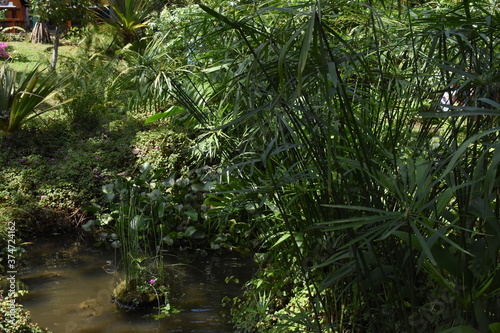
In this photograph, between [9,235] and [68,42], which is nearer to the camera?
[9,235]

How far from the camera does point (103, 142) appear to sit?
6078 mm

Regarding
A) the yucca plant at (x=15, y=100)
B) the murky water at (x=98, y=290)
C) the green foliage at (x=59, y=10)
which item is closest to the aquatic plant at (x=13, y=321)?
the murky water at (x=98, y=290)

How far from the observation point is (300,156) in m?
2.16

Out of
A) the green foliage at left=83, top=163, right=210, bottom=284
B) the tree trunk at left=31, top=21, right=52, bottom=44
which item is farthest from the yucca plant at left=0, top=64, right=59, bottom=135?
the tree trunk at left=31, top=21, right=52, bottom=44

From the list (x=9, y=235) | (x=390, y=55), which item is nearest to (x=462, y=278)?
(x=390, y=55)

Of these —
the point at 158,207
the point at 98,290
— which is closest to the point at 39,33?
the point at 158,207

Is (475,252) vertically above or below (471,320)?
above

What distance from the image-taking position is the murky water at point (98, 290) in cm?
335

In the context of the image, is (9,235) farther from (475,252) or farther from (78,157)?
(475,252)

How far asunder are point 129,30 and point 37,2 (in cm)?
160

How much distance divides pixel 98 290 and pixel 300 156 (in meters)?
2.24

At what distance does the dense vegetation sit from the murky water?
0.66 feet

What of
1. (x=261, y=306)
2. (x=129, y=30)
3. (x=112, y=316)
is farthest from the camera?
(x=129, y=30)

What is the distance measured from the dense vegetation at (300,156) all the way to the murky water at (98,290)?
200 mm
